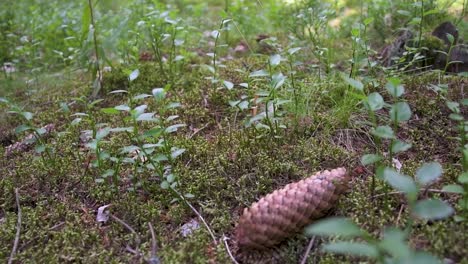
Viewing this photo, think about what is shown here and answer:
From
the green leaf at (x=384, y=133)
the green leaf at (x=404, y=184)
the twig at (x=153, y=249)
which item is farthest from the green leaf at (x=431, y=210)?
the twig at (x=153, y=249)

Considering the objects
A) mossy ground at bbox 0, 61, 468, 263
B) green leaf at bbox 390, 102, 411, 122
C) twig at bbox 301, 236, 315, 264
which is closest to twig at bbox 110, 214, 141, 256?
mossy ground at bbox 0, 61, 468, 263

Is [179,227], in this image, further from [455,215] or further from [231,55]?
[231,55]

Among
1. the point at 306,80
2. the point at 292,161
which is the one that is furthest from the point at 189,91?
the point at 292,161

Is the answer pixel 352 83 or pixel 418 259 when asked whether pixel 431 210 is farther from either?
pixel 352 83

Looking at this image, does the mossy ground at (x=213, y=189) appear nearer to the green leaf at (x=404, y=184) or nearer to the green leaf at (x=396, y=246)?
the green leaf at (x=404, y=184)

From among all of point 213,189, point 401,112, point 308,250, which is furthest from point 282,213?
point 401,112

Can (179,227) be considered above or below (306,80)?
below
